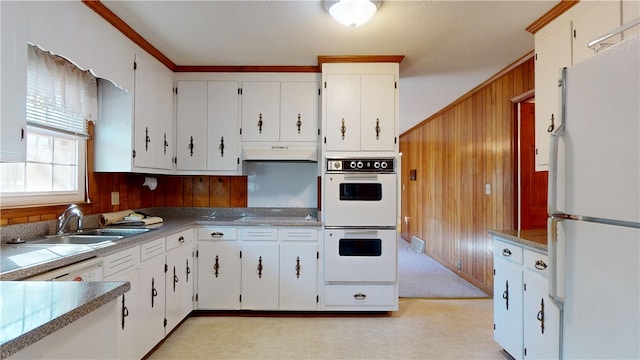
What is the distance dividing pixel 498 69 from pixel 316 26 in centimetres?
205

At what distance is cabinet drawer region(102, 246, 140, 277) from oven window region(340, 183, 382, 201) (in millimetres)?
1720

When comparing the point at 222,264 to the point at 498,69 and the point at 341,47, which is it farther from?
the point at 498,69

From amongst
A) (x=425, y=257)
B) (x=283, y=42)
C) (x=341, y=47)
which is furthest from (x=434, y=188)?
(x=283, y=42)

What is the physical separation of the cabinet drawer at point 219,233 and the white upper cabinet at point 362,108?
122 cm

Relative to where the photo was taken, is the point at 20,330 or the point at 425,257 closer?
the point at 20,330

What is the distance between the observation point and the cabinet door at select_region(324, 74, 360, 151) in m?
3.01

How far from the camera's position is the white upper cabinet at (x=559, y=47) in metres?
1.81

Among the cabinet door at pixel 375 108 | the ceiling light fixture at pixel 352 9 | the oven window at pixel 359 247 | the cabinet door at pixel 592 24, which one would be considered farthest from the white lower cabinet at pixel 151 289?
the cabinet door at pixel 592 24

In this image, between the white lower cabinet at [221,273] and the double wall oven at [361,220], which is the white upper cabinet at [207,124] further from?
the double wall oven at [361,220]

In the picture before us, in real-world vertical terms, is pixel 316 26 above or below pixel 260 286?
above

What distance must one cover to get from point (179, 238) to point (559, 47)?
3187mm

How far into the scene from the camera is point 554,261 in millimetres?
1420

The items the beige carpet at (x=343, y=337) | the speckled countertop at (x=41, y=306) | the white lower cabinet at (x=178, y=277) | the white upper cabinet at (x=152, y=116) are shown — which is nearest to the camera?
the speckled countertop at (x=41, y=306)

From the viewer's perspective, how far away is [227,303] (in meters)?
2.98
